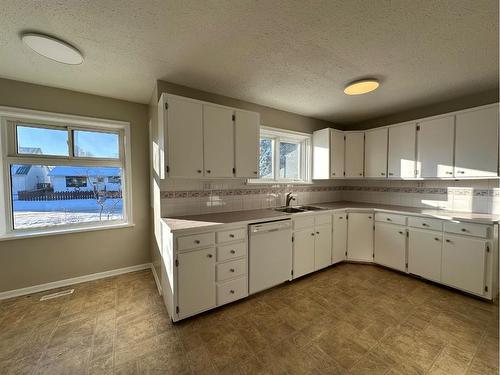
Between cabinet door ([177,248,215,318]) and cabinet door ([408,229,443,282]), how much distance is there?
2.72 metres

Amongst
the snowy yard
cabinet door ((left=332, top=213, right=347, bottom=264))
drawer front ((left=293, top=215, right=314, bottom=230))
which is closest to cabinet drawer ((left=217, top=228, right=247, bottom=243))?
drawer front ((left=293, top=215, right=314, bottom=230))

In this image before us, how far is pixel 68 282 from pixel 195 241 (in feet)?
6.98

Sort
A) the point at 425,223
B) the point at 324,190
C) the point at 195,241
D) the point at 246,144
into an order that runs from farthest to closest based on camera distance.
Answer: the point at 324,190 < the point at 425,223 < the point at 246,144 < the point at 195,241

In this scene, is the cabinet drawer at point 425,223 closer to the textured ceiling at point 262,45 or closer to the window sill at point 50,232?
the textured ceiling at point 262,45

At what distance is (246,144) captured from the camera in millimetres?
2535

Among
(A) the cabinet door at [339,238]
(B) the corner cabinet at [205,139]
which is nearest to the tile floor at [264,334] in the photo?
(A) the cabinet door at [339,238]

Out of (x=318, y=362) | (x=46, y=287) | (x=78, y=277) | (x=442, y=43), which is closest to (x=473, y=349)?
(x=318, y=362)

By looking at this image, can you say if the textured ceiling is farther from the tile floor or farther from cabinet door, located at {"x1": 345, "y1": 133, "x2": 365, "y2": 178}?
the tile floor

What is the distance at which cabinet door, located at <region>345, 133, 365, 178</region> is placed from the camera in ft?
11.9

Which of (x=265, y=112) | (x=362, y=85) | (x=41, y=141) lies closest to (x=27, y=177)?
(x=41, y=141)

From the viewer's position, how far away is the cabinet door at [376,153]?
11.0 ft

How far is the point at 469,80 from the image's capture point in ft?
7.61

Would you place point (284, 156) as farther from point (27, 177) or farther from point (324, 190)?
point (27, 177)

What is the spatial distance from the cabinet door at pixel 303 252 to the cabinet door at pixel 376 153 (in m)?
1.65
